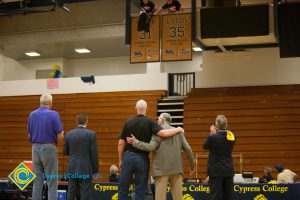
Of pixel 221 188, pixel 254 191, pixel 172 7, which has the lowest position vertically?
pixel 254 191

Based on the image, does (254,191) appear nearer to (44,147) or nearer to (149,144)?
(149,144)

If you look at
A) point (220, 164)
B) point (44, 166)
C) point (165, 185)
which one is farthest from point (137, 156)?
point (220, 164)

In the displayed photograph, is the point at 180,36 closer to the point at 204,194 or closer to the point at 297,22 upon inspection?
the point at 297,22

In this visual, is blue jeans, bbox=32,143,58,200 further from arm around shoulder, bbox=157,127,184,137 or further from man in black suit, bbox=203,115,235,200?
man in black suit, bbox=203,115,235,200

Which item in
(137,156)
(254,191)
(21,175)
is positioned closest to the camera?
(137,156)

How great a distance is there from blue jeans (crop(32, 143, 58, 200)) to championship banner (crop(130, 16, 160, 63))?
7.55 meters

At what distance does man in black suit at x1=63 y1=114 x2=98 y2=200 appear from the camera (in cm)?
604

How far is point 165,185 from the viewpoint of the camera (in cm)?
631

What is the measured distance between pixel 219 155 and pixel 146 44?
22.7 ft

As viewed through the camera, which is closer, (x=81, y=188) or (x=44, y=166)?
(x=44, y=166)

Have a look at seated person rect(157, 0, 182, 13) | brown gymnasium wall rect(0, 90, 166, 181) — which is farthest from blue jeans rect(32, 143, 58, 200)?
brown gymnasium wall rect(0, 90, 166, 181)

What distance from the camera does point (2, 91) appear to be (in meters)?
18.6

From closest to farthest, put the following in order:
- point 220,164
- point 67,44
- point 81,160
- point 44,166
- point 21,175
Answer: point 44,166 → point 81,160 → point 220,164 → point 21,175 → point 67,44

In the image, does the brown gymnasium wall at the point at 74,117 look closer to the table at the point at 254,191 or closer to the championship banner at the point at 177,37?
the championship banner at the point at 177,37
